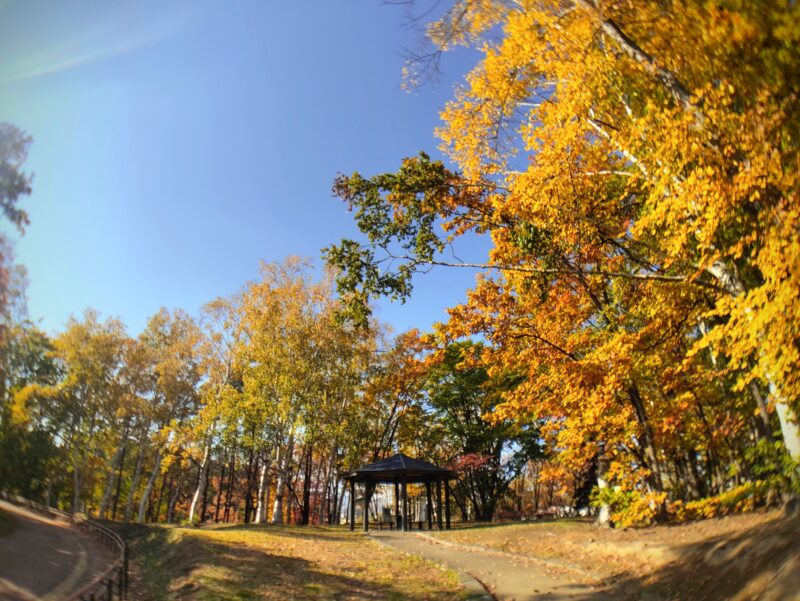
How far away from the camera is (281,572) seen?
9.60 m

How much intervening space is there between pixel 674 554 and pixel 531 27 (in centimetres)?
861

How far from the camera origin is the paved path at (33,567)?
5.76m

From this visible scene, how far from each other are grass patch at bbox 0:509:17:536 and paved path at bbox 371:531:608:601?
270 inches

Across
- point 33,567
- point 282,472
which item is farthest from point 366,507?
point 33,567

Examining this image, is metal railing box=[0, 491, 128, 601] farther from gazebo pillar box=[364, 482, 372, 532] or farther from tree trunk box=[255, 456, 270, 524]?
gazebo pillar box=[364, 482, 372, 532]

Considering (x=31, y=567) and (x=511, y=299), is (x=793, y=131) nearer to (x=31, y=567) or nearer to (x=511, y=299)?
(x=511, y=299)

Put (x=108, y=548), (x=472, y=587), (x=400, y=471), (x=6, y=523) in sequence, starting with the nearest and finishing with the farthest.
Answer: (x=6, y=523), (x=472, y=587), (x=108, y=548), (x=400, y=471)

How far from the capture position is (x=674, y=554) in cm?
762

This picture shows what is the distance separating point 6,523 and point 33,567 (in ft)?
7.33

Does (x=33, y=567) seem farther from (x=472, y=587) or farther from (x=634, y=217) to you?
(x=634, y=217)

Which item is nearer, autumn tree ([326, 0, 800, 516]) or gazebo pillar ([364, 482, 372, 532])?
autumn tree ([326, 0, 800, 516])

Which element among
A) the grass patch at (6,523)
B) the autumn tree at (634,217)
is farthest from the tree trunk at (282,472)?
the grass patch at (6,523)

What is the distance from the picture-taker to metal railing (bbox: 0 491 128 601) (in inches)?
242

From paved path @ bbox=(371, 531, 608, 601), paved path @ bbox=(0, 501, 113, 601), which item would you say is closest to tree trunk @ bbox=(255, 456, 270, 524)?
paved path @ bbox=(0, 501, 113, 601)
